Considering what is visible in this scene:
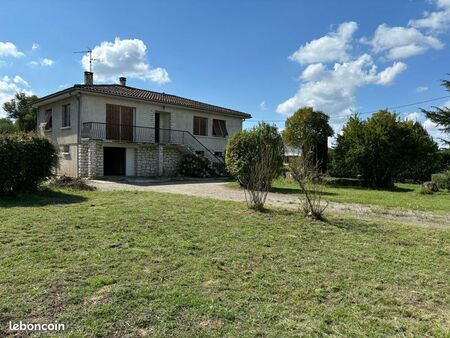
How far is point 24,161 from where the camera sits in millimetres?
9852

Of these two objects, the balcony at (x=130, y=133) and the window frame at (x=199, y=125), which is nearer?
the balcony at (x=130, y=133)

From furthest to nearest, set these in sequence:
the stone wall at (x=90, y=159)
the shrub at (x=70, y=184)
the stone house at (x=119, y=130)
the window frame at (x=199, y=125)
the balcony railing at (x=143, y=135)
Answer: the window frame at (x=199, y=125)
the balcony railing at (x=143, y=135)
the stone house at (x=119, y=130)
the stone wall at (x=90, y=159)
the shrub at (x=70, y=184)

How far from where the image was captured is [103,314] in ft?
9.55

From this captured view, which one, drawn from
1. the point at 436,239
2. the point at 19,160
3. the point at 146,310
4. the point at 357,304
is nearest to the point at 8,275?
the point at 146,310

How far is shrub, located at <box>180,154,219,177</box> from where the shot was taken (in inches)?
826

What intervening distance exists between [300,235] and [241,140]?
8697mm

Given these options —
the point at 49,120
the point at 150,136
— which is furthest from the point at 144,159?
the point at 49,120

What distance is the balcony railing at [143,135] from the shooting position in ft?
61.3

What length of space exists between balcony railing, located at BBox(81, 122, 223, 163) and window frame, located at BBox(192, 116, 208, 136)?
0.71 m

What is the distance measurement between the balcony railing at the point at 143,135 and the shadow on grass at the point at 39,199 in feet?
28.0

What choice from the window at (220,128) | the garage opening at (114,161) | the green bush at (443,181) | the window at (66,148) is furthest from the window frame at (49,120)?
the green bush at (443,181)

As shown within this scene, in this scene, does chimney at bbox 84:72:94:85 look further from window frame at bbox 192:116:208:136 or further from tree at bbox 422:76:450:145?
tree at bbox 422:76:450:145

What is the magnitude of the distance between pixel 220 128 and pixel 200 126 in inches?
77.2

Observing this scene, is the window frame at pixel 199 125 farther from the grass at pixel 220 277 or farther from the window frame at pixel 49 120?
the grass at pixel 220 277
